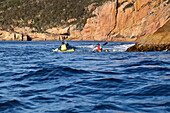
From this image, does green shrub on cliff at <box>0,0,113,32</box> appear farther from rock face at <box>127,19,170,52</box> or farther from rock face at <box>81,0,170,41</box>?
rock face at <box>127,19,170,52</box>

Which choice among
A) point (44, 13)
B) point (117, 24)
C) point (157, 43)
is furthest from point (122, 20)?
point (44, 13)

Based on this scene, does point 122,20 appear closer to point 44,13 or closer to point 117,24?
point 117,24

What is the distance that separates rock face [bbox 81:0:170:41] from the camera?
85.4 metres

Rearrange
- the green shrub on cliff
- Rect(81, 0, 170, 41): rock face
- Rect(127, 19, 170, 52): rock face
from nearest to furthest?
Rect(127, 19, 170, 52): rock face < Rect(81, 0, 170, 41): rock face < the green shrub on cliff

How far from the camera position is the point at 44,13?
156m

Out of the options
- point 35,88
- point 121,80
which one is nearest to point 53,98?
point 35,88

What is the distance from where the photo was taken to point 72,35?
120688 mm

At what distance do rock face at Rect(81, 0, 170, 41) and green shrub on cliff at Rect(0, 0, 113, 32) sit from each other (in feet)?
67.3

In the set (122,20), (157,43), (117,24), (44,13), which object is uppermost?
(44,13)

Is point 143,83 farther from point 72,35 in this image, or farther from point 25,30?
point 25,30

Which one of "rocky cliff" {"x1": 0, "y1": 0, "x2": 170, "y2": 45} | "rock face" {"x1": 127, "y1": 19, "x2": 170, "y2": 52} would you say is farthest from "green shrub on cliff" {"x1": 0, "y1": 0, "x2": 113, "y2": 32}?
"rock face" {"x1": 127, "y1": 19, "x2": 170, "y2": 52}

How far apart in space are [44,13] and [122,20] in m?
74.1

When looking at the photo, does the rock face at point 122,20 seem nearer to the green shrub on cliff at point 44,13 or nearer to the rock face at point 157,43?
the green shrub on cliff at point 44,13

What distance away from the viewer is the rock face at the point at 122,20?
280 feet
